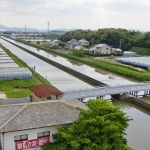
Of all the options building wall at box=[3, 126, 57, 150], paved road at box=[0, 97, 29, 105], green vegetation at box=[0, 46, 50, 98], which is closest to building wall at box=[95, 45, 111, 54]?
green vegetation at box=[0, 46, 50, 98]

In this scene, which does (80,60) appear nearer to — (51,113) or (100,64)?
(100,64)

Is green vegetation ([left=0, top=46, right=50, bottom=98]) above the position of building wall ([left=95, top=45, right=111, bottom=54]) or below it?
below

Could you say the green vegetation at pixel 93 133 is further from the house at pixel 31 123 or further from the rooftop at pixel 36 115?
the rooftop at pixel 36 115

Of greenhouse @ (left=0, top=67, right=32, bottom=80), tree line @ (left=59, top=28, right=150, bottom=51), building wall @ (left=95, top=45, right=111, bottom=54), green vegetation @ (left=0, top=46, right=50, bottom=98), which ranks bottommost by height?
green vegetation @ (left=0, top=46, right=50, bottom=98)

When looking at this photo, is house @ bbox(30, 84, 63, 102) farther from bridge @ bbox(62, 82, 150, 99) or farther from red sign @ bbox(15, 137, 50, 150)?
red sign @ bbox(15, 137, 50, 150)

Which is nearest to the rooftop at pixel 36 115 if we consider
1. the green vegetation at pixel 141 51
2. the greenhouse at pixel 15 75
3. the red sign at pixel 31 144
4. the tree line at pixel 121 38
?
the red sign at pixel 31 144

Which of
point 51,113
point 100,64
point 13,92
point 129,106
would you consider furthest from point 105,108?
point 100,64

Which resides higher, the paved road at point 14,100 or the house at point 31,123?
the house at point 31,123

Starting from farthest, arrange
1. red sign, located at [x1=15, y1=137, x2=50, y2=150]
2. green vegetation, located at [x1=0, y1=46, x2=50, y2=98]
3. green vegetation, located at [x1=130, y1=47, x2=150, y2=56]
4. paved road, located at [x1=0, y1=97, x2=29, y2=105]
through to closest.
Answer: green vegetation, located at [x1=130, y1=47, x2=150, y2=56], green vegetation, located at [x1=0, y1=46, x2=50, y2=98], paved road, located at [x1=0, y1=97, x2=29, y2=105], red sign, located at [x1=15, y1=137, x2=50, y2=150]
